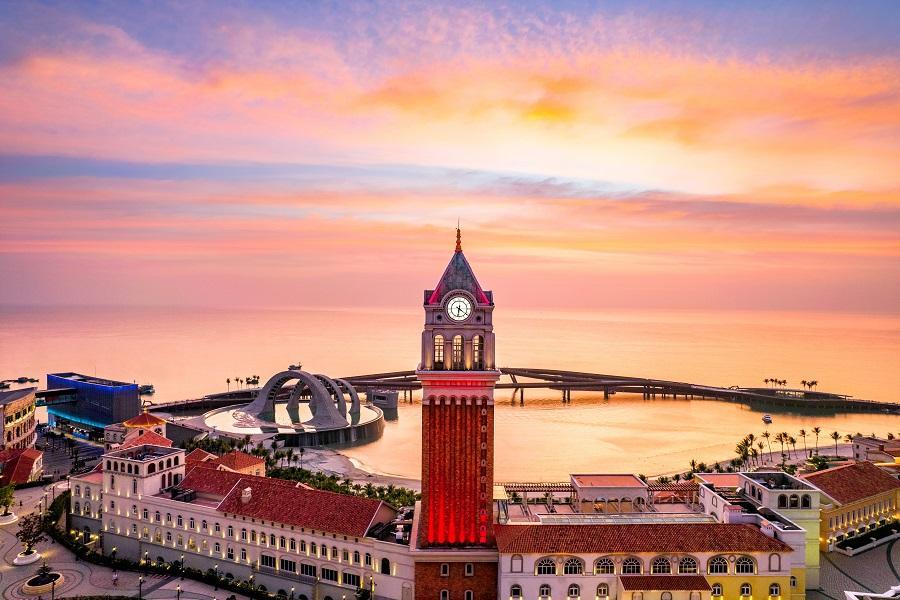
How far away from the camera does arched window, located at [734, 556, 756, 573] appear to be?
4922 centimetres

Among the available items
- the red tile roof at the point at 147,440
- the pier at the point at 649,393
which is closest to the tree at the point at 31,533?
the red tile roof at the point at 147,440

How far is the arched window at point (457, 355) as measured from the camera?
164ft

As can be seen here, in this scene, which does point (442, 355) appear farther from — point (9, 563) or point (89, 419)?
point (89, 419)

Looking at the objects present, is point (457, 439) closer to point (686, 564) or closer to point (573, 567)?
point (573, 567)

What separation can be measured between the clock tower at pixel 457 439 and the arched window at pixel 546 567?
3557mm

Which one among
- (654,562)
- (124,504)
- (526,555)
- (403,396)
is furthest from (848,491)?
(403,396)

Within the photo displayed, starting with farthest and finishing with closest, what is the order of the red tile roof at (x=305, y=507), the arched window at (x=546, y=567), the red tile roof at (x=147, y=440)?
the red tile roof at (x=147, y=440) → the red tile roof at (x=305, y=507) → the arched window at (x=546, y=567)

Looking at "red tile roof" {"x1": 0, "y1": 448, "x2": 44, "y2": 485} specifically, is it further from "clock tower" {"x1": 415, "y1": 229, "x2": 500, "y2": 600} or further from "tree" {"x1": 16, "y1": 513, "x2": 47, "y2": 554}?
"clock tower" {"x1": 415, "y1": 229, "x2": 500, "y2": 600}

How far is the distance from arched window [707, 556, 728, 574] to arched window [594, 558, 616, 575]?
303 inches

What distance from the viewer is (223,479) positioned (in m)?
64.2

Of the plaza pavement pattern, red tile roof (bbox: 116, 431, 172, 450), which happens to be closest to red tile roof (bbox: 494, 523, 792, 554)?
the plaza pavement pattern

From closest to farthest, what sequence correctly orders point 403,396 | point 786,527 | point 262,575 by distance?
point 786,527, point 262,575, point 403,396

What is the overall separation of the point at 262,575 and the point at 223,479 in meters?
11.5

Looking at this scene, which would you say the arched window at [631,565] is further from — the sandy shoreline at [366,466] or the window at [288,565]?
the sandy shoreline at [366,466]
